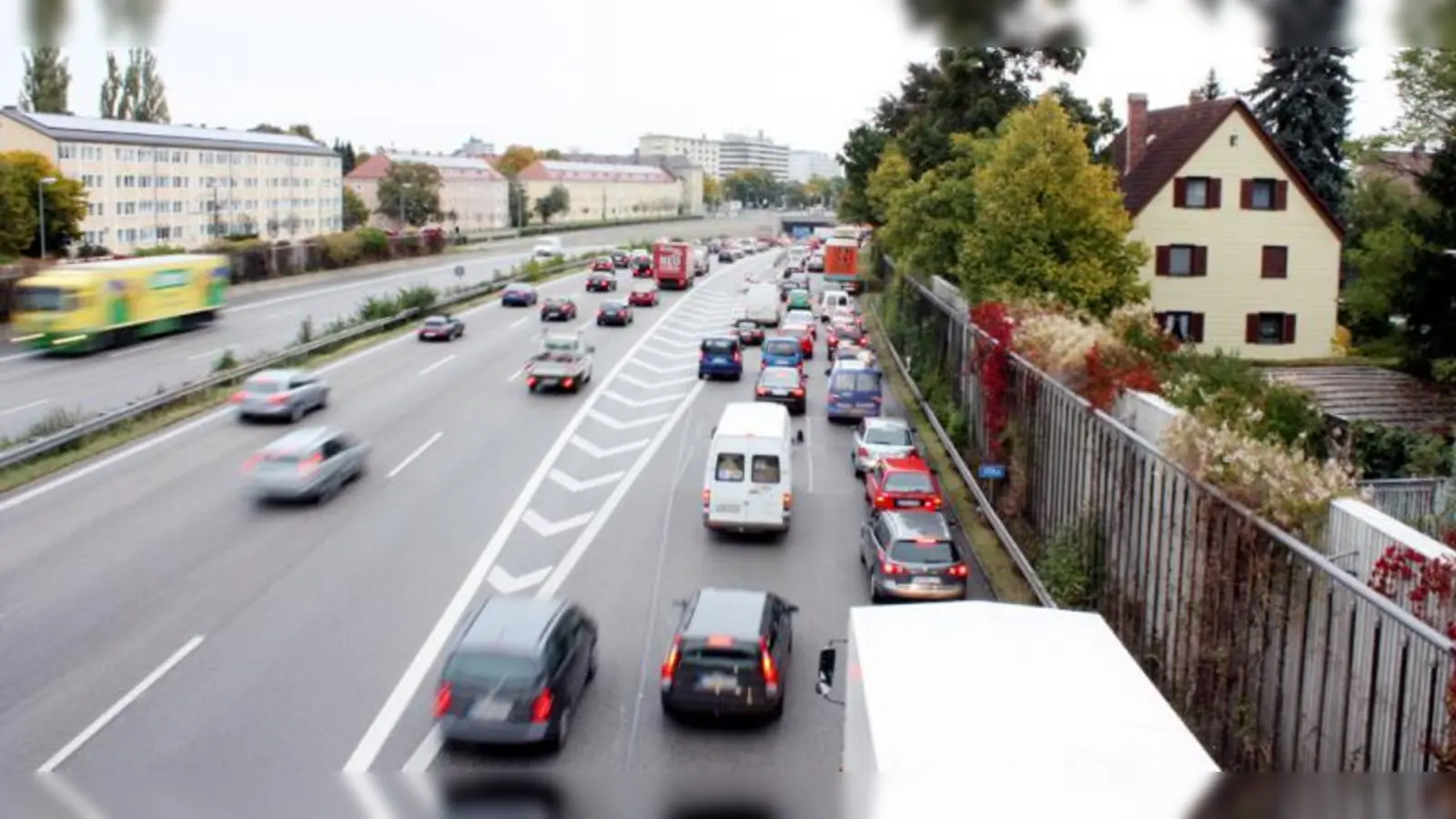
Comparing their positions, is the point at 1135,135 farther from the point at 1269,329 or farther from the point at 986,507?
the point at 986,507

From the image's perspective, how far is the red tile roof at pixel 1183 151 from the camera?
41469mm

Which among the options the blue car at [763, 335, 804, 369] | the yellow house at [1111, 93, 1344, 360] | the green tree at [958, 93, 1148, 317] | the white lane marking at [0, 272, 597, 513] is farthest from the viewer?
the blue car at [763, 335, 804, 369]

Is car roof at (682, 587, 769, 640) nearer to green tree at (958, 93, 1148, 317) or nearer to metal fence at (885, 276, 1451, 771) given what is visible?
metal fence at (885, 276, 1451, 771)

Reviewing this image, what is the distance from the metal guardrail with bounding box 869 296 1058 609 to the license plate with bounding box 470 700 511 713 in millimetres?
7414

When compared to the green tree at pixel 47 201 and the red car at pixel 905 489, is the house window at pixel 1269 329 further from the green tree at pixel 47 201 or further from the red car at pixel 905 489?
the green tree at pixel 47 201

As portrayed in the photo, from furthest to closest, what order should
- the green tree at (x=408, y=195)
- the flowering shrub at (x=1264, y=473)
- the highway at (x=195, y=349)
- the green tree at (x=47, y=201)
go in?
1. the green tree at (x=408, y=195)
2. the green tree at (x=47, y=201)
3. the highway at (x=195, y=349)
4. the flowering shrub at (x=1264, y=473)

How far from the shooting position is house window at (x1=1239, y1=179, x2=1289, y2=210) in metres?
42.6

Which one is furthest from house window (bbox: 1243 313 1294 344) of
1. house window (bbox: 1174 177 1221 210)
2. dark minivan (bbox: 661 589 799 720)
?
dark minivan (bbox: 661 589 799 720)

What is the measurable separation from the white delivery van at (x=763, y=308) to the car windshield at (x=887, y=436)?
1134 inches

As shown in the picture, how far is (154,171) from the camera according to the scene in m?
12.4

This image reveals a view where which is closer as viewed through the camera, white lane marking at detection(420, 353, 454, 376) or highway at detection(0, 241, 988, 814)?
highway at detection(0, 241, 988, 814)

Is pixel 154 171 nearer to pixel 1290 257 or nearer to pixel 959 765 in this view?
pixel 959 765

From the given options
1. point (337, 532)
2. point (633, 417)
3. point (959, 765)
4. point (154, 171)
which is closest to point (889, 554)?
point (337, 532)

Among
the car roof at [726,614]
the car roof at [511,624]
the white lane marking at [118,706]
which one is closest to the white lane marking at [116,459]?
the white lane marking at [118,706]
